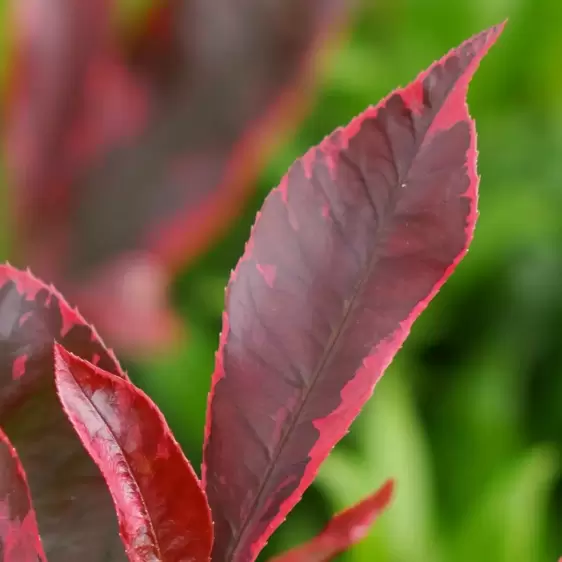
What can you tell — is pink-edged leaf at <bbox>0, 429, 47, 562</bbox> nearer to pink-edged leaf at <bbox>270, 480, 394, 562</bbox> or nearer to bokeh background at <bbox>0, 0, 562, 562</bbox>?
pink-edged leaf at <bbox>270, 480, 394, 562</bbox>

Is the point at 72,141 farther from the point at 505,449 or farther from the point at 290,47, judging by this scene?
the point at 505,449

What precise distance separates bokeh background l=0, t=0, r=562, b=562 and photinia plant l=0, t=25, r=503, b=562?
44 centimetres

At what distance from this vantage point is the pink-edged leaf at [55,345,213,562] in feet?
0.68

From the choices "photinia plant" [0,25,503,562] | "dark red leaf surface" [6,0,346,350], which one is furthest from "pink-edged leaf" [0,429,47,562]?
"dark red leaf surface" [6,0,346,350]

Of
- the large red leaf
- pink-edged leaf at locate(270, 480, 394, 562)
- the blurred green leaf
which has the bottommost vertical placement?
the blurred green leaf

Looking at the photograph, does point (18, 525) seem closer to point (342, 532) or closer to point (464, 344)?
point (342, 532)

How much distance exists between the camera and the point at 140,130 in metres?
0.72

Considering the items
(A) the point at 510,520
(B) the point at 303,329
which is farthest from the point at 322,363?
(A) the point at 510,520

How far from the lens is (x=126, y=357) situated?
77 cm

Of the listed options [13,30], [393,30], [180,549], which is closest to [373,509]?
[180,549]

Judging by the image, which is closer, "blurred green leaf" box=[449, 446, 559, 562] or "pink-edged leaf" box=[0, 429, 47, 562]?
"pink-edged leaf" box=[0, 429, 47, 562]

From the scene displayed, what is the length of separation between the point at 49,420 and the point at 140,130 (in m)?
0.49

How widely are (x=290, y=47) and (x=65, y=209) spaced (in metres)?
0.26

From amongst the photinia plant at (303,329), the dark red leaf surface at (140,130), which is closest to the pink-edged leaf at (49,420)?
the photinia plant at (303,329)
